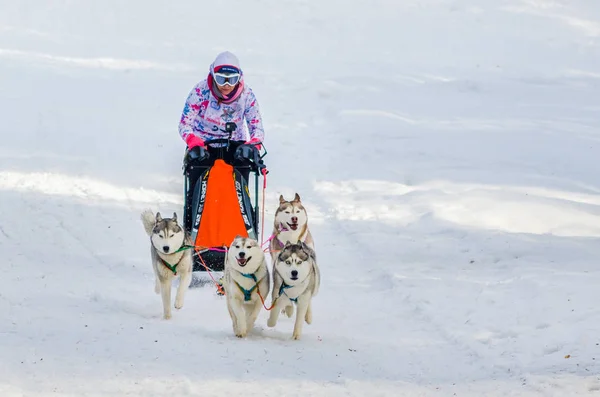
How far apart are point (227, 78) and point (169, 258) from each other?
5.42ft

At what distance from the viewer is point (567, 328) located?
22.8ft

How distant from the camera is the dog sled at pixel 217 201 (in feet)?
25.7

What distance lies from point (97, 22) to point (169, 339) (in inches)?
639

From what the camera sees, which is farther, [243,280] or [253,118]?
[253,118]

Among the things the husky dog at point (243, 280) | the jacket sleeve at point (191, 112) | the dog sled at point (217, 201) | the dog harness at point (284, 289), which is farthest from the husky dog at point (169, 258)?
the jacket sleeve at point (191, 112)

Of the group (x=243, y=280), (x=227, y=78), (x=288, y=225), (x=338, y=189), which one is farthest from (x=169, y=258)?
(x=338, y=189)

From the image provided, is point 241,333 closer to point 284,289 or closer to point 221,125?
point 284,289

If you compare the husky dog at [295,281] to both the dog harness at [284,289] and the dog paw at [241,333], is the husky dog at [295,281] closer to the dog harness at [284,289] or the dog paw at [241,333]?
the dog harness at [284,289]

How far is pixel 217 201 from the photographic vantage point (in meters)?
7.83

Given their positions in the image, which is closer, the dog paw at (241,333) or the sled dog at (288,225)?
the dog paw at (241,333)

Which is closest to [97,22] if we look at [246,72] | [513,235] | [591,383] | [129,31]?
[129,31]

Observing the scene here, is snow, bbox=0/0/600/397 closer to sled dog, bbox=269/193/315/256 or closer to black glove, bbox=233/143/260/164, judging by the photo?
sled dog, bbox=269/193/315/256

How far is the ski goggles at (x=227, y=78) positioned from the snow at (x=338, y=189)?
67.5 inches

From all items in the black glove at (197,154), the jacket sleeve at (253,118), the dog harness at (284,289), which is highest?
the jacket sleeve at (253,118)
